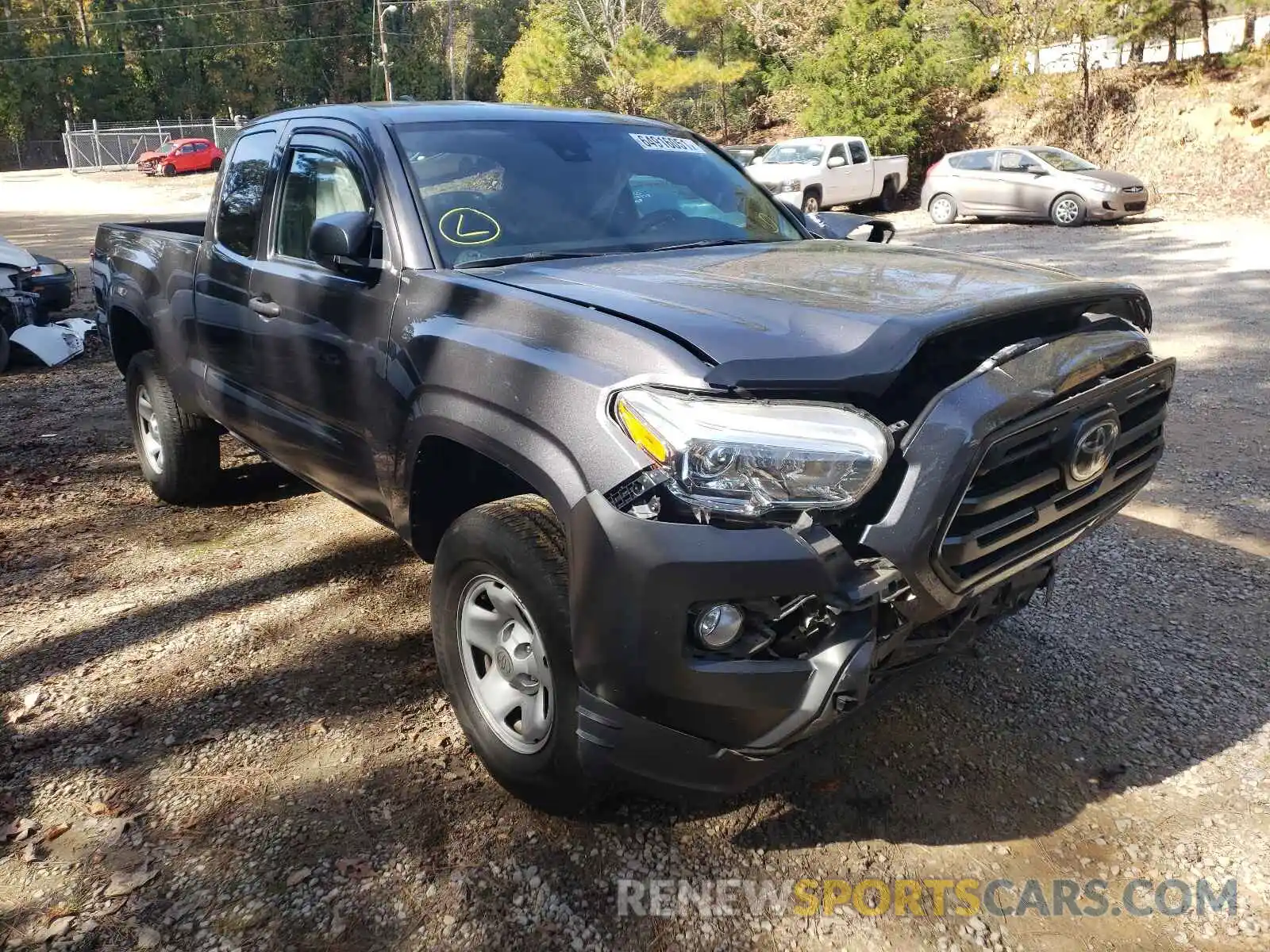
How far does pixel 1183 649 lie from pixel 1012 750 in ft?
3.38

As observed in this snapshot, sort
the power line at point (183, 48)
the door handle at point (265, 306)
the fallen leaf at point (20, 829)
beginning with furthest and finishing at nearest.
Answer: the power line at point (183, 48)
the door handle at point (265, 306)
the fallen leaf at point (20, 829)

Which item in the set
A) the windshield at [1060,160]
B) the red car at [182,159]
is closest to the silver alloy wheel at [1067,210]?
the windshield at [1060,160]

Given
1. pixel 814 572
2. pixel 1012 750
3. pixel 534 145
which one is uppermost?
pixel 534 145

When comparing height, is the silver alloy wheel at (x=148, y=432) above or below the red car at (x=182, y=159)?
below

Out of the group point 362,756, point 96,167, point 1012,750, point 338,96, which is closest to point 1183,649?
point 1012,750

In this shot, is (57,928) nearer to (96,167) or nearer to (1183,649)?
(1183,649)

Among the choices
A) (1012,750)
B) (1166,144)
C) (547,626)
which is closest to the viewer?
(547,626)

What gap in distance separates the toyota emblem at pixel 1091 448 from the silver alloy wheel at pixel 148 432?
4.44 metres

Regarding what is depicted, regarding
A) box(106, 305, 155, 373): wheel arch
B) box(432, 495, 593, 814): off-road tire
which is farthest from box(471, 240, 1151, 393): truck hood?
box(106, 305, 155, 373): wheel arch

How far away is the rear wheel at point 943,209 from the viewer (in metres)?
19.4

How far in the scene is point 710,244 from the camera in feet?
11.4

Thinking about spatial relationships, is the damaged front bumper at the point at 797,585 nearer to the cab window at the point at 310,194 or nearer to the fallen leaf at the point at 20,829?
the fallen leaf at the point at 20,829

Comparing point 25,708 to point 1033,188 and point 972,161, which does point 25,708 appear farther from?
point 972,161

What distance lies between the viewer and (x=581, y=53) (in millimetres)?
34000
